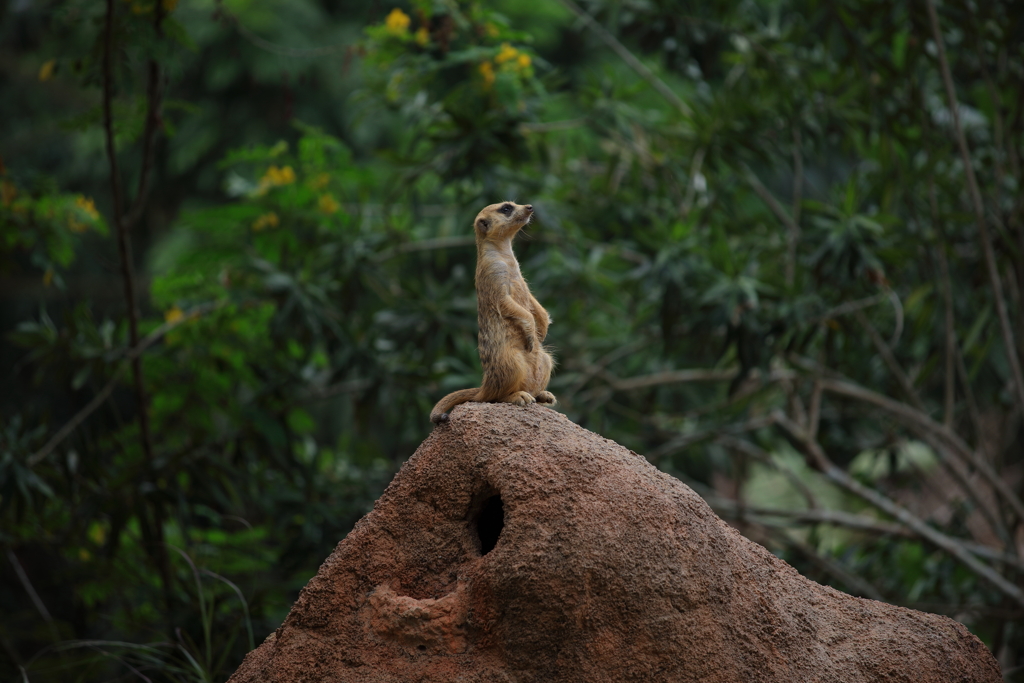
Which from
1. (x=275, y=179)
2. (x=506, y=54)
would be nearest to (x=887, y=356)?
(x=506, y=54)

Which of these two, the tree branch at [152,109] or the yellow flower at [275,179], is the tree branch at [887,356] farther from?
the tree branch at [152,109]

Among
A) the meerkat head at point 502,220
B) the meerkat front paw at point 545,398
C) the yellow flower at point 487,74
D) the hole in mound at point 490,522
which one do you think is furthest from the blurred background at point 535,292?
the meerkat head at point 502,220

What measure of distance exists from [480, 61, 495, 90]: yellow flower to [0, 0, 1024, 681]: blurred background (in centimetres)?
1

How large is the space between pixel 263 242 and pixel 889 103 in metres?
4.85

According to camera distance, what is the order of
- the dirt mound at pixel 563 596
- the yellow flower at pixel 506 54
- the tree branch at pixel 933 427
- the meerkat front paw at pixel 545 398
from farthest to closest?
1. the yellow flower at pixel 506 54
2. the tree branch at pixel 933 427
3. the meerkat front paw at pixel 545 398
4. the dirt mound at pixel 563 596

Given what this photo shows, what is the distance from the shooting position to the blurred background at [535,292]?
5.36m

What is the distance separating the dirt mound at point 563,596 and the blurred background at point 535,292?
2075mm

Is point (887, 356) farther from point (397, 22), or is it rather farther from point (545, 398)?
point (397, 22)

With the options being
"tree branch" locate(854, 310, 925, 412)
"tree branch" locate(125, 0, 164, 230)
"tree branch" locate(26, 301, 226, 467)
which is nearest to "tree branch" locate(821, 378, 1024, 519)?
"tree branch" locate(854, 310, 925, 412)

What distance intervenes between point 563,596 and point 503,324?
1.07 metres

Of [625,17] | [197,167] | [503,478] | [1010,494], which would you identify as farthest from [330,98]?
[503,478]

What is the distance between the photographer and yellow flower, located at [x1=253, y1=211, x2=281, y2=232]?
6391 millimetres

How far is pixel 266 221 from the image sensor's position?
639cm

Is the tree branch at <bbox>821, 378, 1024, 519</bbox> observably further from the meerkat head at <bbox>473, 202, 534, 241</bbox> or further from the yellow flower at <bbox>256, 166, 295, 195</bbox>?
the yellow flower at <bbox>256, 166, 295, 195</bbox>
